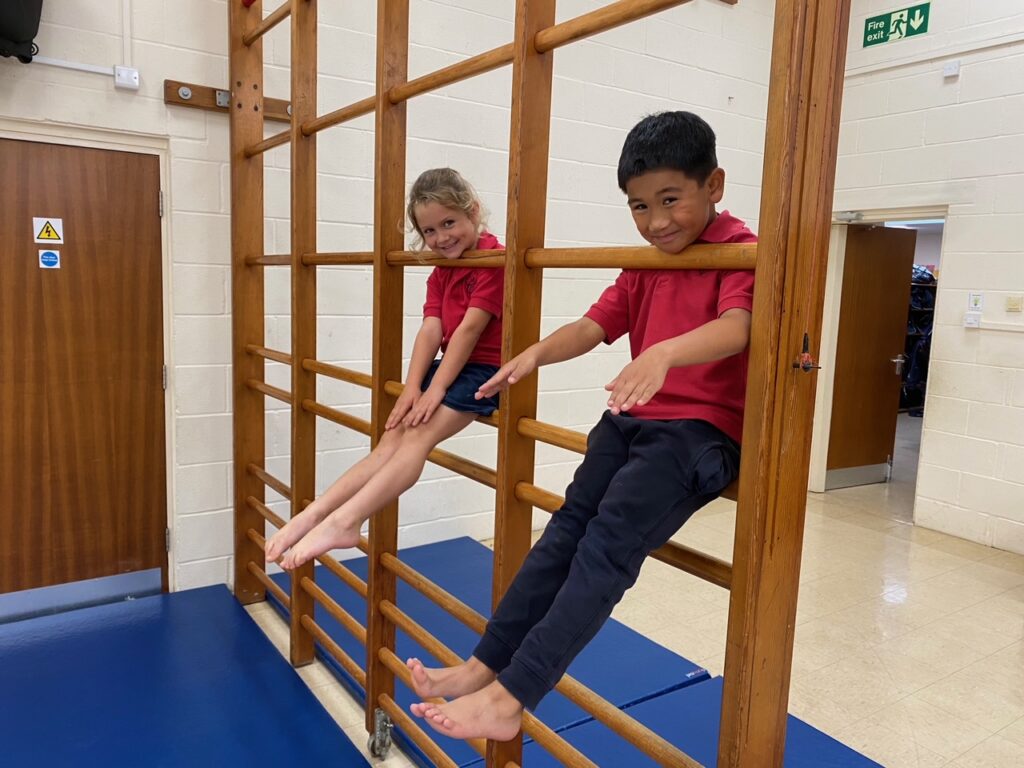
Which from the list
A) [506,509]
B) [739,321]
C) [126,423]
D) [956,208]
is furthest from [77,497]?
[956,208]

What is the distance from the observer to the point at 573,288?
169 inches

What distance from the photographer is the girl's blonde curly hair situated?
179 cm

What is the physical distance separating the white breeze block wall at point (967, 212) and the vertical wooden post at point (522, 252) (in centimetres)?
381

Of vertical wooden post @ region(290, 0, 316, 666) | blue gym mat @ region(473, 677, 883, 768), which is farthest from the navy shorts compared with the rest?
blue gym mat @ region(473, 677, 883, 768)

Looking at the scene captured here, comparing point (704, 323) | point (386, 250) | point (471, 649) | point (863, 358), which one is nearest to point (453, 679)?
point (704, 323)

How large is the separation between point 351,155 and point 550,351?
2481mm

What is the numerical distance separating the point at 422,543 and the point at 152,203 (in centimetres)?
205

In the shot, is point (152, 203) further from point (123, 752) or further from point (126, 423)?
point (123, 752)

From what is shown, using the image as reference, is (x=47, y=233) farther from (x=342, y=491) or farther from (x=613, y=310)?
(x=613, y=310)

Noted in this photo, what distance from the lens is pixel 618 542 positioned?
122 centimetres

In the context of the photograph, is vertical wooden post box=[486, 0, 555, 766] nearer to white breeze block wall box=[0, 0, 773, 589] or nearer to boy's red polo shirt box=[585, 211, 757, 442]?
boy's red polo shirt box=[585, 211, 757, 442]

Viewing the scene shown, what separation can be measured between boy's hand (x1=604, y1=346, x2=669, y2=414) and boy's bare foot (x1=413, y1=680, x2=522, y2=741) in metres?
0.55

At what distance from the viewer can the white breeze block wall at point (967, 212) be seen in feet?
14.2

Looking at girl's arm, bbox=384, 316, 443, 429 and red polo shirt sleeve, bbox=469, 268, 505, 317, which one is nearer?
red polo shirt sleeve, bbox=469, 268, 505, 317
